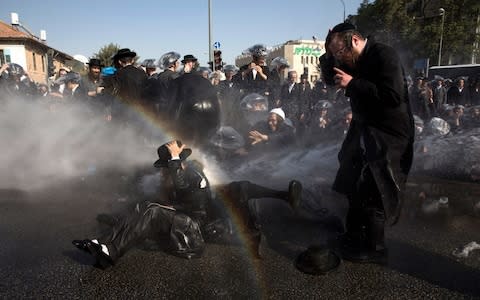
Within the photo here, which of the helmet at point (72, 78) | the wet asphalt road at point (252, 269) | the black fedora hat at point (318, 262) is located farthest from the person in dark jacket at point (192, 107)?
the helmet at point (72, 78)

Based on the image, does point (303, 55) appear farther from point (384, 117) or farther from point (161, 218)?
point (161, 218)

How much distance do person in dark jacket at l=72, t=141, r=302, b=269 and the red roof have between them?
131 ft

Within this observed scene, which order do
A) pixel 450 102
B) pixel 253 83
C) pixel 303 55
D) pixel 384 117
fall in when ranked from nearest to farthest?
pixel 384 117
pixel 253 83
pixel 450 102
pixel 303 55

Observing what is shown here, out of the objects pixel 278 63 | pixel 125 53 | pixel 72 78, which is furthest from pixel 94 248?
pixel 278 63

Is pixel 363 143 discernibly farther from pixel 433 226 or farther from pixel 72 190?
pixel 72 190

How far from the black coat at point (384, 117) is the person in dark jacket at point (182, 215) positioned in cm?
90

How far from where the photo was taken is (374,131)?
319cm

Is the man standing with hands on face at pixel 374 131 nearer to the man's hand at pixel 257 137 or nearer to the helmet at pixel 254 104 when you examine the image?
the man's hand at pixel 257 137

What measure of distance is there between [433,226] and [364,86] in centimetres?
190

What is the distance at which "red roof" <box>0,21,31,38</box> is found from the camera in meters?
37.1

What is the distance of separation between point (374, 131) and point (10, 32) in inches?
1691

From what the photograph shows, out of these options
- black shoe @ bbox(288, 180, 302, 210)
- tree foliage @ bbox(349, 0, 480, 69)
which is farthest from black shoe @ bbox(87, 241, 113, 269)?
tree foliage @ bbox(349, 0, 480, 69)

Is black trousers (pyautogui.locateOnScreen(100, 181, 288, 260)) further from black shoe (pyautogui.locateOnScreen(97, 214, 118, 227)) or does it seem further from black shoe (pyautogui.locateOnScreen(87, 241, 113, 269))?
black shoe (pyautogui.locateOnScreen(97, 214, 118, 227))

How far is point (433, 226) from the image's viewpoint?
404 centimetres
